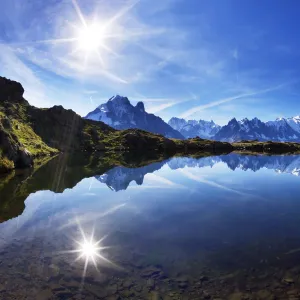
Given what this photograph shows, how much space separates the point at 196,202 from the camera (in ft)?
135

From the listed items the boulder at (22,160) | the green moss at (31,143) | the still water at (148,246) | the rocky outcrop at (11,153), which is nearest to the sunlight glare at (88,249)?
the still water at (148,246)

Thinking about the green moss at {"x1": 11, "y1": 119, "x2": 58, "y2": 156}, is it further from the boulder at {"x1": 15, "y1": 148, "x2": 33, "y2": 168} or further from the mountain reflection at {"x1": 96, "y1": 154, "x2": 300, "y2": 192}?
the mountain reflection at {"x1": 96, "y1": 154, "x2": 300, "y2": 192}

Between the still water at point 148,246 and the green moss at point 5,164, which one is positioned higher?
the green moss at point 5,164

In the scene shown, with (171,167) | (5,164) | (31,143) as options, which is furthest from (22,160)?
(31,143)

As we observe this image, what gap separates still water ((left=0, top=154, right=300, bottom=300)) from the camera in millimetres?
16219

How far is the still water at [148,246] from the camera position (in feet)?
53.2

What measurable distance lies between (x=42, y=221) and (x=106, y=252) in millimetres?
11856

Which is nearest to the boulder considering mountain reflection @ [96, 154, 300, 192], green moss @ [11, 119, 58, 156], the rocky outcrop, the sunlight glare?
the rocky outcrop

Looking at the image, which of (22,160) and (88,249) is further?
(22,160)

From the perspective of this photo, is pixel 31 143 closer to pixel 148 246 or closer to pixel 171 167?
pixel 171 167

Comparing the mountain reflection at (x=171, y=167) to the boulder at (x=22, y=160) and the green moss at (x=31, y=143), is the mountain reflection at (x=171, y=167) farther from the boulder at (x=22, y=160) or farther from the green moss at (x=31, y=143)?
the green moss at (x=31, y=143)

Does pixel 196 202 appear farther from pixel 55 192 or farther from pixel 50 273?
pixel 50 273

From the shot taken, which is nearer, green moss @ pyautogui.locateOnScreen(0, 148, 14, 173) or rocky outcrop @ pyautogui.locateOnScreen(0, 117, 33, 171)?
green moss @ pyautogui.locateOnScreen(0, 148, 14, 173)

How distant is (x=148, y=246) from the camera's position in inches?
902
